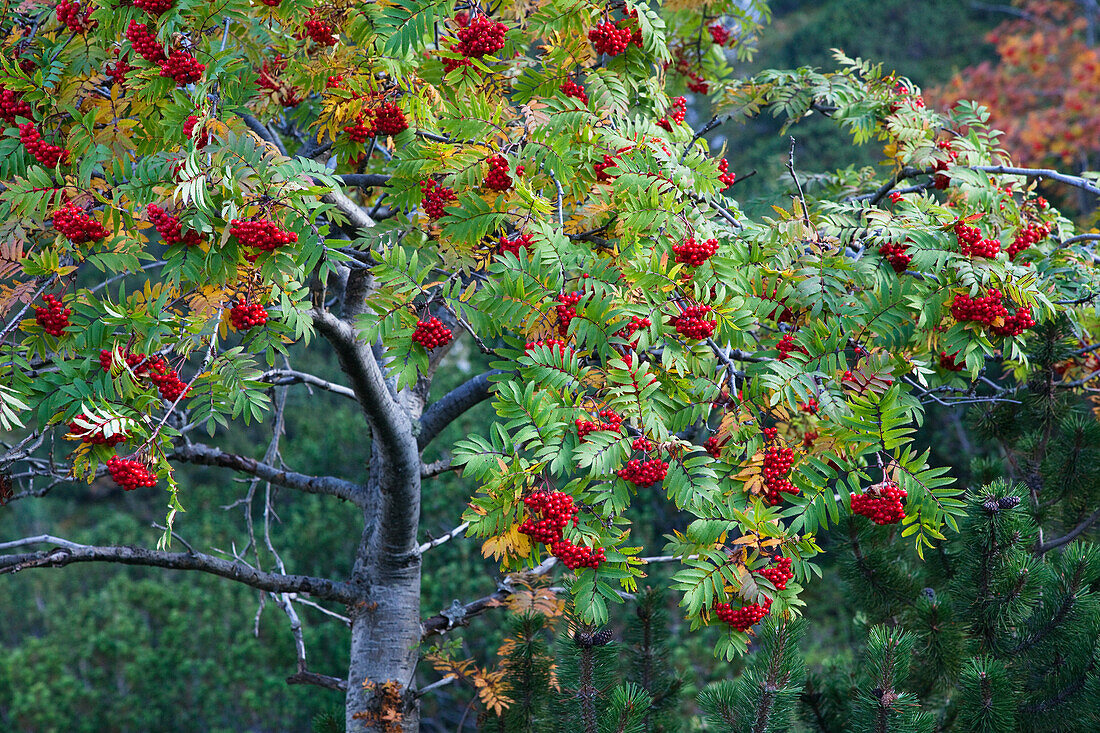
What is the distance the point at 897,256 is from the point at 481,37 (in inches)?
71.1

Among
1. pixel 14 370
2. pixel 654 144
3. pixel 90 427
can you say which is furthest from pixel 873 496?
pixel 14 370

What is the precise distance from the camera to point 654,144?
10.5 feet

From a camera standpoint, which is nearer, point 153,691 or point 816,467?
point 816,467

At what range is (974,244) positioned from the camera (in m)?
3.16

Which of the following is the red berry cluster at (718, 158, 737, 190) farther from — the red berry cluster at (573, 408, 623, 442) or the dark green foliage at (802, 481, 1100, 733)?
the dark green foliage at (802, 481, 1100, 733)

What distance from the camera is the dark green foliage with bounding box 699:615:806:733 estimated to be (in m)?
2.99

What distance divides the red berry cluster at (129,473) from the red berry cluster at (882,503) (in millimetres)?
2279

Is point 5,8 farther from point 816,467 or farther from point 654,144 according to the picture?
point 816,467

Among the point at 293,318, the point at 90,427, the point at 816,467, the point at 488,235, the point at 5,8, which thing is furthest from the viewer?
the point at 5,8

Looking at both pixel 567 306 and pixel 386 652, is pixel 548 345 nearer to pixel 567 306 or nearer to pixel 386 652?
pixel 567 306

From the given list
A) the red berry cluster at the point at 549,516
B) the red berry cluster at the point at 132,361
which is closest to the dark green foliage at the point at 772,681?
the red berry cluster at the point at 549,516

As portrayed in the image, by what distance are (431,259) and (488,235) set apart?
0.25 metres

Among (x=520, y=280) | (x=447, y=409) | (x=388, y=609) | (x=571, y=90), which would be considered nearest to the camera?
(x=520, y=280)

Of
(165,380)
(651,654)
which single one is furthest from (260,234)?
(651,654)
